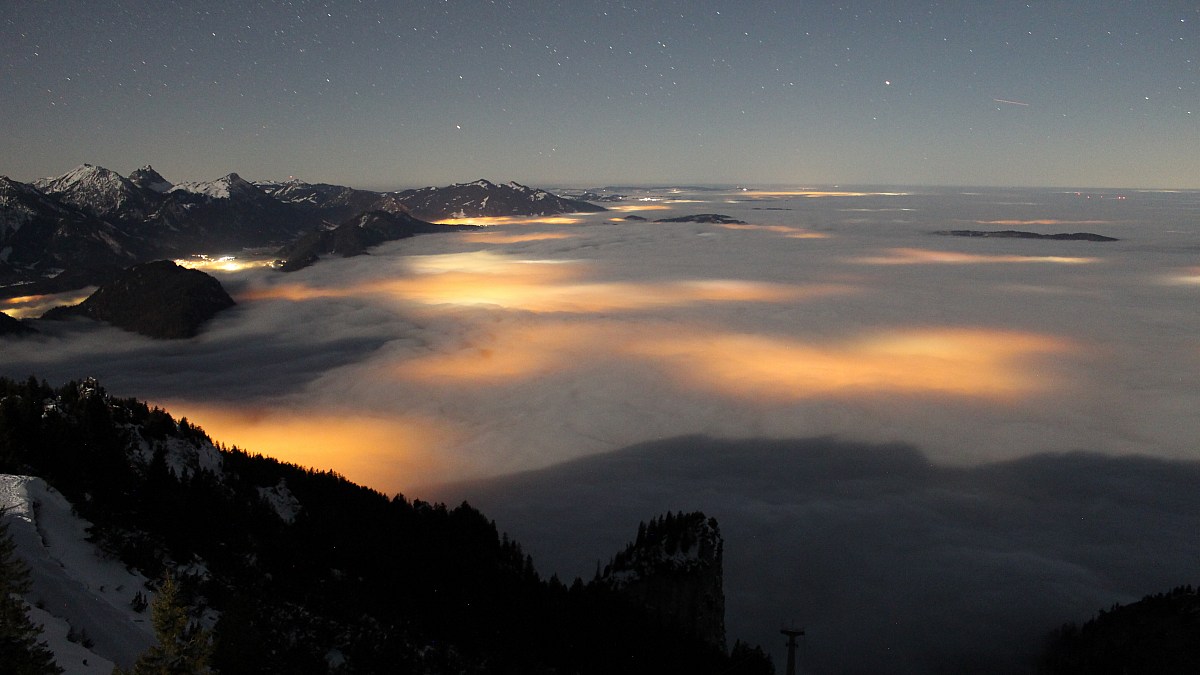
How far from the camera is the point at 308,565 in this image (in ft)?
133

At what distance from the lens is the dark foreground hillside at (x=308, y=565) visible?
31516 mm

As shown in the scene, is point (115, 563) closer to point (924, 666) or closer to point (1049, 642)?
point (924, 666)

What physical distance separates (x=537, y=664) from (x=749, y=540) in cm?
5744

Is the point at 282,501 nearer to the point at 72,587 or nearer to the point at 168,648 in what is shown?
the point at 72,587

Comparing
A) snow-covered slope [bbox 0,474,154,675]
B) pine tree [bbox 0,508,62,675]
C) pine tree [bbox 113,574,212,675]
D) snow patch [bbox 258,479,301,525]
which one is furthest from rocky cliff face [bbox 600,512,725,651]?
pine tree [bbox 0,508,62,675]

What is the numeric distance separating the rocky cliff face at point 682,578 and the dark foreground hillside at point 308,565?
2.19 metres

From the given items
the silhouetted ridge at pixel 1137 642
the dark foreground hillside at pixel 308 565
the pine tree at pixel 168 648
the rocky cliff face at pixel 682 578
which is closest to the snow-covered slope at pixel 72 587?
the dark foreground hillside at pixel 308 565

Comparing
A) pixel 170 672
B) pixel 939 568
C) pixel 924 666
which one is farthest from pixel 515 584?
pixel 939 568

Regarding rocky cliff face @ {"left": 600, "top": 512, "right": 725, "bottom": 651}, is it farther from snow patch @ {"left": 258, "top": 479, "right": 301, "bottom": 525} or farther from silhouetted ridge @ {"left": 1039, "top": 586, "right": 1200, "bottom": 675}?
silhouetted ridge @ {"left": 1039, "top": 586, "right": 1200, "bottom": 675}

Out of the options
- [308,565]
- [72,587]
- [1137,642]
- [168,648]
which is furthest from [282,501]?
[1137,642]

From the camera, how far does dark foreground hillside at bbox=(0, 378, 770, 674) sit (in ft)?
103

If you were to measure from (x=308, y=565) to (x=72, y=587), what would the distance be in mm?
16086

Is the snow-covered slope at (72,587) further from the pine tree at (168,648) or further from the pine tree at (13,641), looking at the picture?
the pine tree at (168,648)

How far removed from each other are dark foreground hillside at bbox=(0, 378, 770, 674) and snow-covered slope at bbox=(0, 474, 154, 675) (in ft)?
4.00
